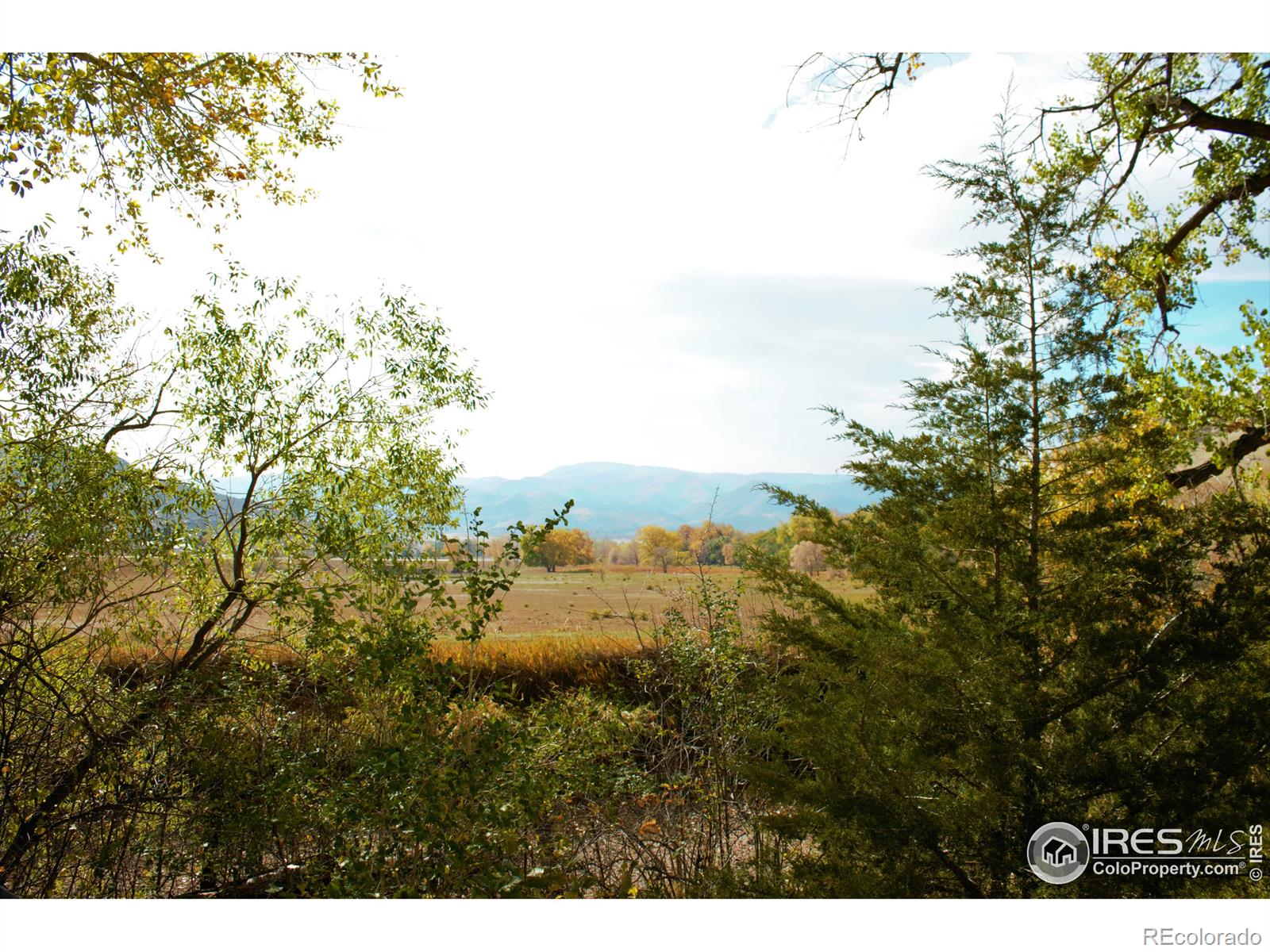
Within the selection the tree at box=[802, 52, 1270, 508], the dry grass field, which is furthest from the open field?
the tree at box=[802, 52, 1270, 508]

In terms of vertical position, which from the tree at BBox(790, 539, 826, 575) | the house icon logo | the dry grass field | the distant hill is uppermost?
the distant hill

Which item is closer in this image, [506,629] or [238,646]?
[238,646]

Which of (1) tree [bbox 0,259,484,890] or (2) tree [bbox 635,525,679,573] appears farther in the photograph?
(2) tree [bbox 635,525,679,573]

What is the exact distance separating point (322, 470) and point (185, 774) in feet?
4.43

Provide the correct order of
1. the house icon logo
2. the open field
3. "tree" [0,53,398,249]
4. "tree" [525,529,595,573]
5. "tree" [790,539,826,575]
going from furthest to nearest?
"tree" [525,529,595,573] < the open field < "tree" [790,539,826,575] < "tree" [0,53,398,249] < the house icon logo

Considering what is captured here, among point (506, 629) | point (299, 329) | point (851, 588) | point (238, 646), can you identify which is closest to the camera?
point (238, 646)

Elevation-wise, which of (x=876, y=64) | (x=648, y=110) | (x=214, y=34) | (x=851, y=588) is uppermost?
(x=876, y=64)

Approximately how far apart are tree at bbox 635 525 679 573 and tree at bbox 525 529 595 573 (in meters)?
0.32

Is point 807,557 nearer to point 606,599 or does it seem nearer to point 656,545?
point 606,599

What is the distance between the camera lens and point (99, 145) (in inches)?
118

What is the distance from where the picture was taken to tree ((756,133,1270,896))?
2057mm

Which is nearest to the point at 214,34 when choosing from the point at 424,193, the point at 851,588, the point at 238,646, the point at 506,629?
the point at 424,193

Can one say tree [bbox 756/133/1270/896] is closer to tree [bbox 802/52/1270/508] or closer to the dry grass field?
tree [bbox 802/52/1270/508]
